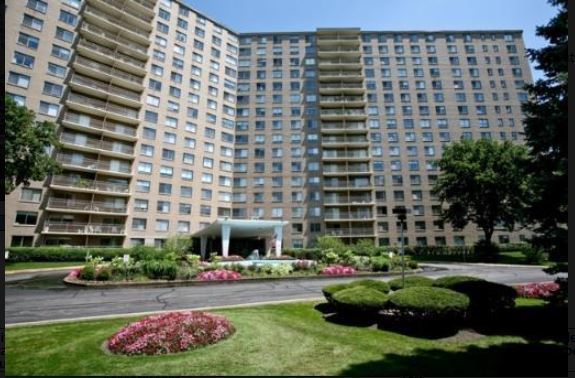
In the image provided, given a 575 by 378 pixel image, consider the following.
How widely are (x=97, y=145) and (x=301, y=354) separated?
154ft

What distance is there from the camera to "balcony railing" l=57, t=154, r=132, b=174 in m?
39.8

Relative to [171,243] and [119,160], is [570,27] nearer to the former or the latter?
[171,243]

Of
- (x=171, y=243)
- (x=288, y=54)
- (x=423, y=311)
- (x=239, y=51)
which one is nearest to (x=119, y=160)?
(x=171, y=243)

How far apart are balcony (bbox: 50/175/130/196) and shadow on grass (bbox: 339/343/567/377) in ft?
146

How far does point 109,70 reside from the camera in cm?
4606

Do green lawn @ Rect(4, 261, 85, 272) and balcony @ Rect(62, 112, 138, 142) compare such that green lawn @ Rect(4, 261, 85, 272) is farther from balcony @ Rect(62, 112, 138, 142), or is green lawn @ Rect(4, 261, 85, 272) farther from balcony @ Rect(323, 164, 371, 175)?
balcony @ Rect(323, 164, 371, 175)

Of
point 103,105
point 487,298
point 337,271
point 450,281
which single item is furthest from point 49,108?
point 487,298

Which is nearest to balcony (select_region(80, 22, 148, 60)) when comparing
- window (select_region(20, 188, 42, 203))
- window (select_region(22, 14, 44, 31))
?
window (select_region(22, 14, 44, 31))

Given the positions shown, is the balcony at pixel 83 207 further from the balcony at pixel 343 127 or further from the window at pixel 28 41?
the balcony at pixel 343 127

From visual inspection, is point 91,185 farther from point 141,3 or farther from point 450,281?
point 450,281

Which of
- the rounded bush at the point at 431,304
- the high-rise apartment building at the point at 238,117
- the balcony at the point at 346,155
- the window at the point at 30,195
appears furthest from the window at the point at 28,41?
the rounded bush at the point at 431,304

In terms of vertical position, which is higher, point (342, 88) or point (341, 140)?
point (342, 88)

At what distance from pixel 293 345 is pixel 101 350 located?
4.44 metres

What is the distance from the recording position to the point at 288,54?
205 feet
